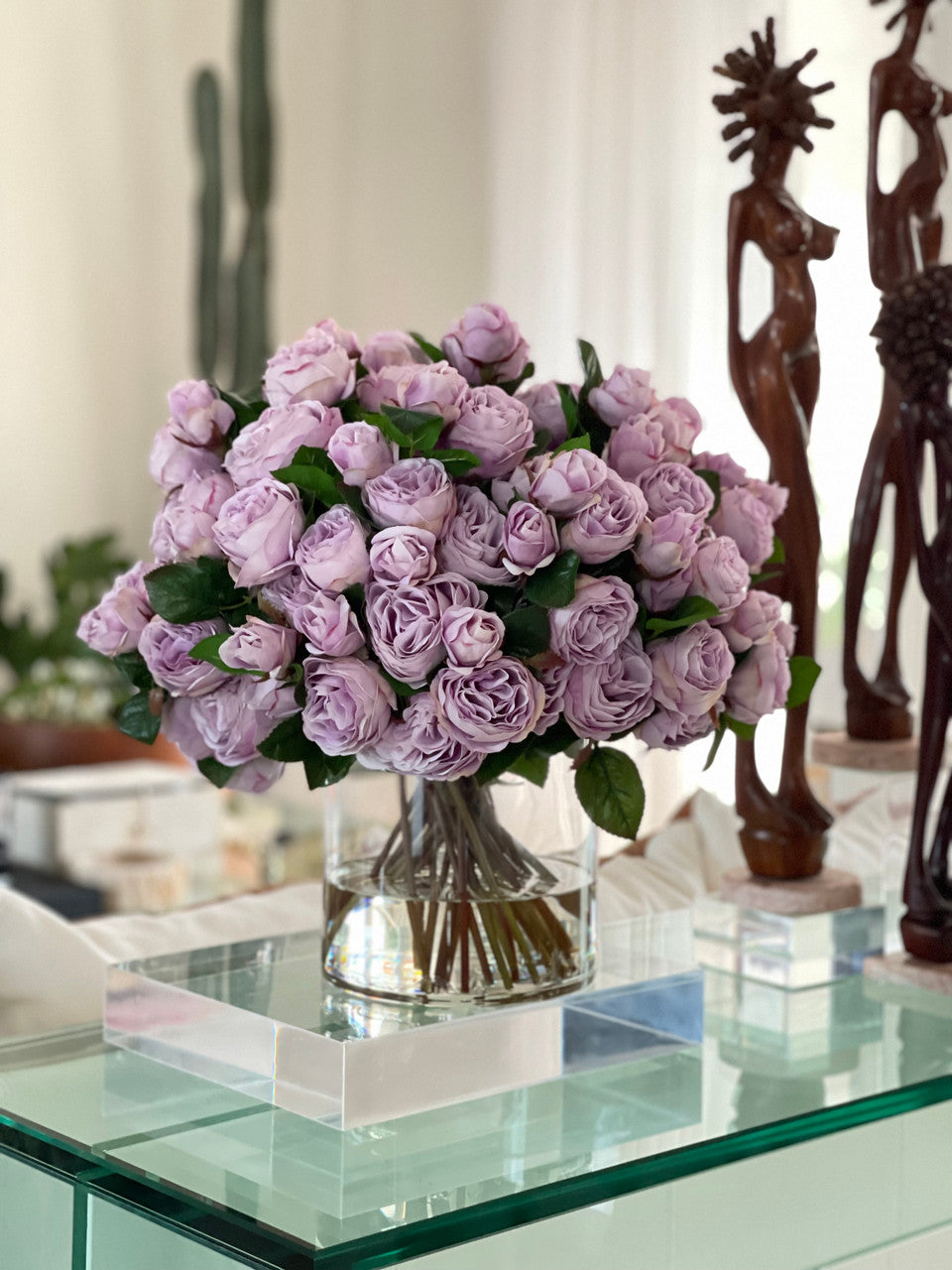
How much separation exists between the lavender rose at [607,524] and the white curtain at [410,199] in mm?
2261

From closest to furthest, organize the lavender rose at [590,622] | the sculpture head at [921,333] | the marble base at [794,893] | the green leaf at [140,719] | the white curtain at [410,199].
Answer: the lavender rose at [590,622] < the green leaf at [140,719] < the sculpture head at [921,333] < the marble base at [794,893] < the white curtain at [410,199]

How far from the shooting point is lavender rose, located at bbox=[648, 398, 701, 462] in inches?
35.1

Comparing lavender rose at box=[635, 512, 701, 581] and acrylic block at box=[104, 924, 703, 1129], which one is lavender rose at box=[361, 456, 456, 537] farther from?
acrylic block at box=[104, 924, 703, 1129]

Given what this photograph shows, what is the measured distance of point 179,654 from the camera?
2.80ft

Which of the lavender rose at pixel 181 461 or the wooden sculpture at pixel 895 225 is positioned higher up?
the wooden sculpture at pixel 895 225

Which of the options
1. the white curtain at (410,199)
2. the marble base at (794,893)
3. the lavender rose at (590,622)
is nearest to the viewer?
the lavender rose at (590,622)

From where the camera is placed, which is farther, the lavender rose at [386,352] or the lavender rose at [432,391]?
the lavender rose at [386,352]

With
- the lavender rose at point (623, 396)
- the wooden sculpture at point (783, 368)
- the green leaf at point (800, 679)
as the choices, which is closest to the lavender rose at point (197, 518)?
the lavender rose at point (623, 396)

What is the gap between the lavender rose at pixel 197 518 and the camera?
0.84 metres

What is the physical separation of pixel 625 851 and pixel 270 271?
332 centimetres

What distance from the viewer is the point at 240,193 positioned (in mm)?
4488

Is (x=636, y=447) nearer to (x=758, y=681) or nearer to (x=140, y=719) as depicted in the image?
(x=758, y=681)

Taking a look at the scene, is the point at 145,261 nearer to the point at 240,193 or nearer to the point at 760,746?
the point at 240,193

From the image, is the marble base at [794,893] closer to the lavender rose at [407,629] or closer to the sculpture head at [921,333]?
the sculpture head at [921,333]
